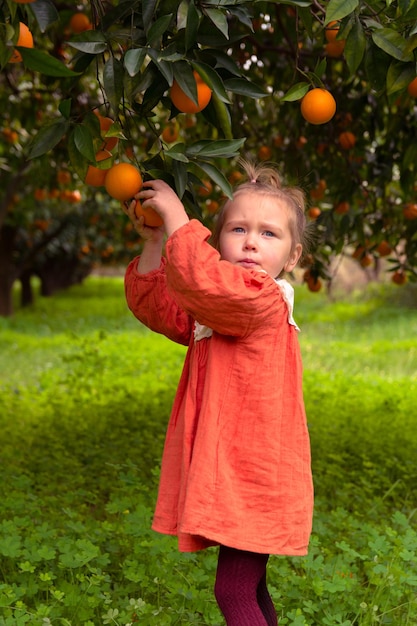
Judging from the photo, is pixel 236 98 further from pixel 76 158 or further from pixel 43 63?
pixel 43 63

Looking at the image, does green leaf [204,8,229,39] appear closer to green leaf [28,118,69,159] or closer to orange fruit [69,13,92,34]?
green leaf [28,118,69,159]

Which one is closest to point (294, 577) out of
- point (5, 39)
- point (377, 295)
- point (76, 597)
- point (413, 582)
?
point (413, 582)

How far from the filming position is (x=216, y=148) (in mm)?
1861

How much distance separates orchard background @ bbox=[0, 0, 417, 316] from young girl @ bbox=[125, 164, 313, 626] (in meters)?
0.17

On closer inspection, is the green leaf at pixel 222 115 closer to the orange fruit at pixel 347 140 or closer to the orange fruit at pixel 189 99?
the orange fruit at pixel 189 99

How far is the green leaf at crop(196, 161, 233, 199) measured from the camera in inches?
70.9

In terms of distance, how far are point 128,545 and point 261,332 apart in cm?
141

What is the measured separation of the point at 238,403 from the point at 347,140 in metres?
2.20

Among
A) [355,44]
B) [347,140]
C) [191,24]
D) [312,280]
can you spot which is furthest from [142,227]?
[312,280]

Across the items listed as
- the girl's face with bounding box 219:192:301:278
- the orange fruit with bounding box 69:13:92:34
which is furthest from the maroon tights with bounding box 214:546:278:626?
the orange fruit with bounding box 69:13:92:34

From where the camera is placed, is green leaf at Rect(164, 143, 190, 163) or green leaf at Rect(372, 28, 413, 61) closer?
green leaf at Rect(164, 143, 190, 163)

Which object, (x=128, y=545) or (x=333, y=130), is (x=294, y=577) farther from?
(x=333, y=130)

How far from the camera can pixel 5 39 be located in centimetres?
182

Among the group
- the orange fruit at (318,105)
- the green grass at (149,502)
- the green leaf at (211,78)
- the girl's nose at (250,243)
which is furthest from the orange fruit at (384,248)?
the green leaf at (211,78)
